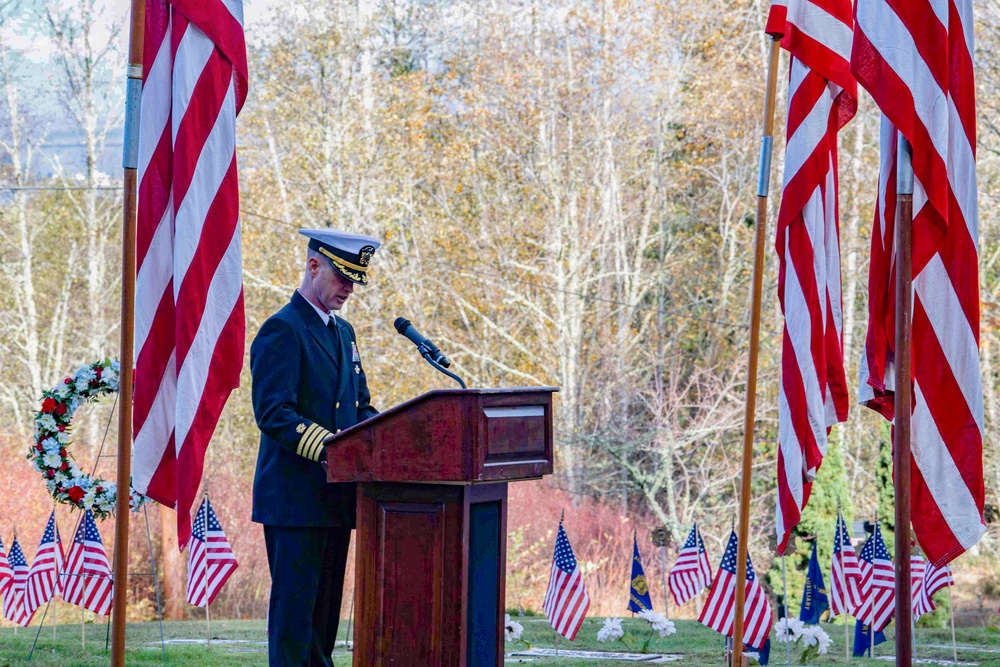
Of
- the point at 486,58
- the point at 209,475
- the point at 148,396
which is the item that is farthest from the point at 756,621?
the point at 486,58

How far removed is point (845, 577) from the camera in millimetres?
7664

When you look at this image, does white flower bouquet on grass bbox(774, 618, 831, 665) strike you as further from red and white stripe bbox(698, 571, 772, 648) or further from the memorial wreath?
the memorial wreath

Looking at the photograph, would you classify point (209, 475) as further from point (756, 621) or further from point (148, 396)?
point (148, 396)

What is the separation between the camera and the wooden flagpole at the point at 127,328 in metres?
3.34

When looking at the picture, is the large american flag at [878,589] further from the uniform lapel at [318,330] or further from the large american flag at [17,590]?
the large american flag at [17,590]

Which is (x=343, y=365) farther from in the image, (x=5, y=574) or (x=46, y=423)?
(x=5, y=574)

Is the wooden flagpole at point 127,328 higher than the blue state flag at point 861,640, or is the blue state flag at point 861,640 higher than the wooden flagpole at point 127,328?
the wooden flagpole at point 127,328

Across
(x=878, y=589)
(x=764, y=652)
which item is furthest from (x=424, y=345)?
(x=878, y=589)

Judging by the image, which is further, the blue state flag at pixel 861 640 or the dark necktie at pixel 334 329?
the blue state flag at pixel 861 640

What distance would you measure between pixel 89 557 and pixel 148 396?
3710 mm

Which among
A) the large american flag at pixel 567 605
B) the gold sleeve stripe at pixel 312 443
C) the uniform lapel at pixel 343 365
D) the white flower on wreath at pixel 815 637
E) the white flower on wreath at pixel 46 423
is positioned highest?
the uniform lapel at pixel 343 365

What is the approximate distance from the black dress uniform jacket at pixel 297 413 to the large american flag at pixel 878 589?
3.97 m

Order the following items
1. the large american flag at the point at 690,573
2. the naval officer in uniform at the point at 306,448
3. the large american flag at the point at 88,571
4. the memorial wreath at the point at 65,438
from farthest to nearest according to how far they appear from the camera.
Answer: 1. the large american flag at the point at 690,573
2. the large american flag at the point at 88,571
3. the memorial wreath at the point at 65,438
4. the naval officer in uniform at the point at 306,448

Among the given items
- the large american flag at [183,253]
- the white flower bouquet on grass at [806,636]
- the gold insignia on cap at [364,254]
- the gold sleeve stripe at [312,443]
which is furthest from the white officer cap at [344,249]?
the white flower bouquet on grass at [806,636]
